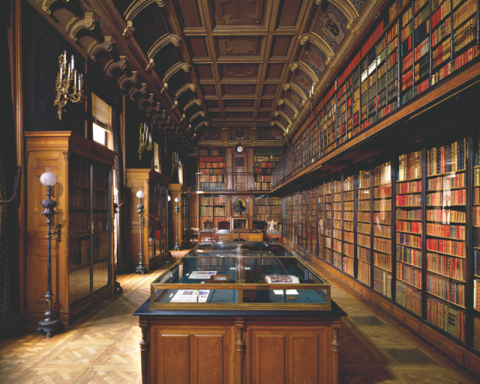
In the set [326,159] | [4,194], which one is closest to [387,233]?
[326,159]

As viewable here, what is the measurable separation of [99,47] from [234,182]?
8778 millimetres

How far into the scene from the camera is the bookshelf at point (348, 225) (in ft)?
17.2

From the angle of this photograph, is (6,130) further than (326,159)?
No

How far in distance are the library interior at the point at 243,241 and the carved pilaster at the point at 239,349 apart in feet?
0.05

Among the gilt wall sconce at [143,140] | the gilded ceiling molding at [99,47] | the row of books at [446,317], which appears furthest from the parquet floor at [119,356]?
the gilt wall sconce at [143,140]

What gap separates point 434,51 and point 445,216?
1983 mm

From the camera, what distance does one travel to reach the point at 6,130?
3.30 metres

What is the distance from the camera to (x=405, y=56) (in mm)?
3861

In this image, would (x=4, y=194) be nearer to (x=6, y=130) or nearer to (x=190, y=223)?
(x=6, y=130)

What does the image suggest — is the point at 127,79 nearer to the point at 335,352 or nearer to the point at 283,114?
the point at 335,352

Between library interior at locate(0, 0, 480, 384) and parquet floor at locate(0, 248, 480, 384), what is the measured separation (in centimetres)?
2

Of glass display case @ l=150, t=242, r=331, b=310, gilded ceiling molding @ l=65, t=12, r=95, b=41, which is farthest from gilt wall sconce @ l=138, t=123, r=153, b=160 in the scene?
glass display case @ l=150, t=242, r=331, b=310

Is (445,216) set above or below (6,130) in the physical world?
below

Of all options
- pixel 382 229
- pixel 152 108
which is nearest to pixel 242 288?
pixel 382 229
